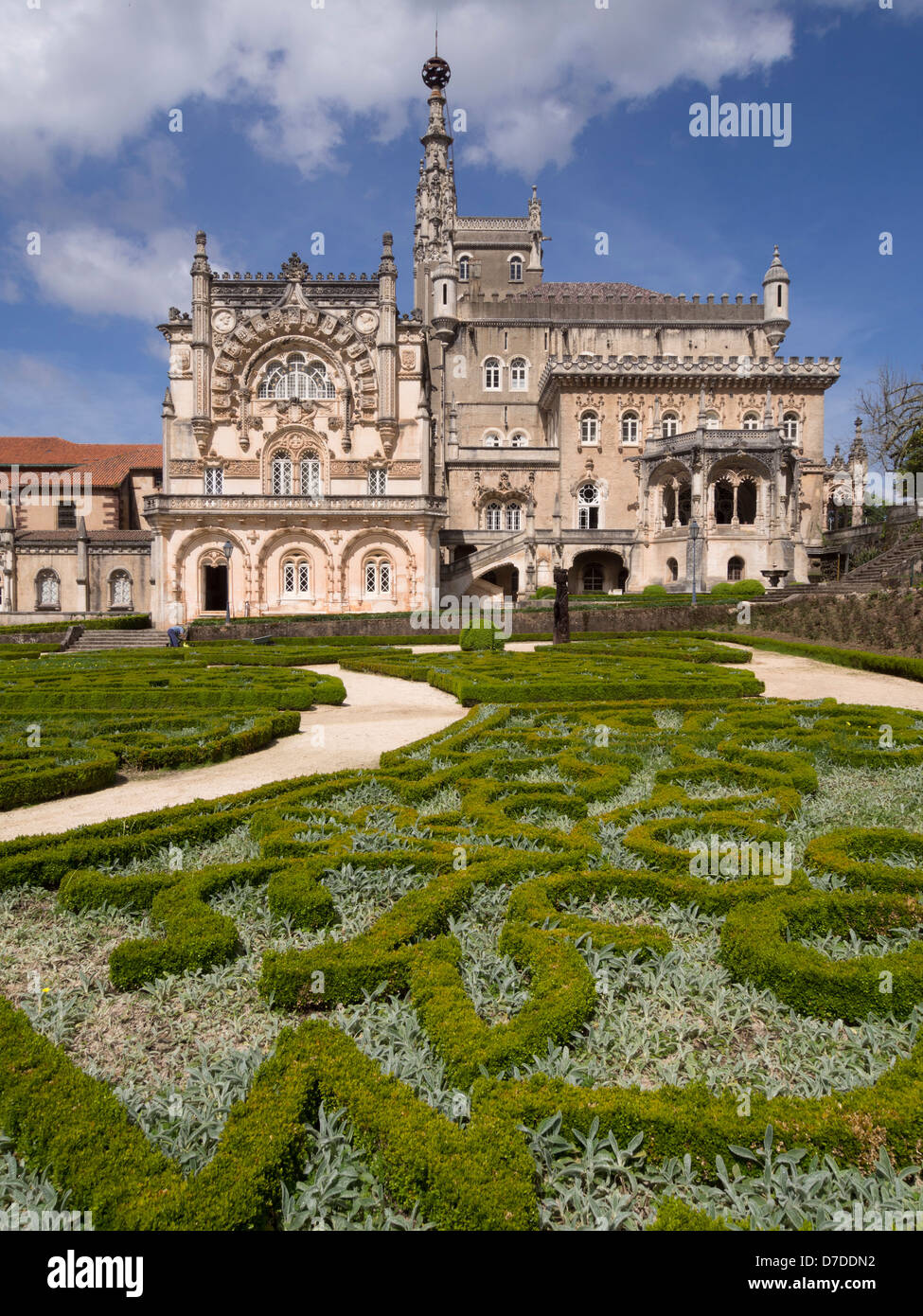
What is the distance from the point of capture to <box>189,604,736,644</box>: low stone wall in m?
23.9

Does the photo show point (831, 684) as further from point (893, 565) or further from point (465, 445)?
point (465, 445)

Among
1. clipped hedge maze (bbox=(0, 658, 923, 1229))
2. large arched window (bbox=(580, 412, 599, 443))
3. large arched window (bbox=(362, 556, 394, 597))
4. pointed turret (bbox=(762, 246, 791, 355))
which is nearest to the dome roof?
pointed turret (bbox=(762, 246, 791, 355))

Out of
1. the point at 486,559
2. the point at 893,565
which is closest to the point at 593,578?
the point at 486,559

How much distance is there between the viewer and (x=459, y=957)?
302 centimetres

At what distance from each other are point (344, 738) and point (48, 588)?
38.6 m

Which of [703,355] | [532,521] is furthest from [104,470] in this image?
[703,355]

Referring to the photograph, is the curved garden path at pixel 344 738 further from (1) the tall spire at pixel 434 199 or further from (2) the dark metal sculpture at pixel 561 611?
(1) the tall spire at pixel 434 199

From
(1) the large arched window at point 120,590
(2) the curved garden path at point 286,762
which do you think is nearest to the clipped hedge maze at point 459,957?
(2) the curved garden path at point 286,762

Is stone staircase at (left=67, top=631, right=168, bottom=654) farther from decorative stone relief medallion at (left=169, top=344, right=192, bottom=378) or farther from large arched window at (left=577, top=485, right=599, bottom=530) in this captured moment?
large arched window at (left=577, top=485, right=599, bottom=530)

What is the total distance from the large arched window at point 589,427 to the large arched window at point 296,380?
46.5ft

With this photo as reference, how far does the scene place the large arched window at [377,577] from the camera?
35375mm

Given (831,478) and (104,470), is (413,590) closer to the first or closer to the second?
(104,470)

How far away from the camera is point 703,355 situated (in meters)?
45.1

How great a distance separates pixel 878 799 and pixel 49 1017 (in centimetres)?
501
